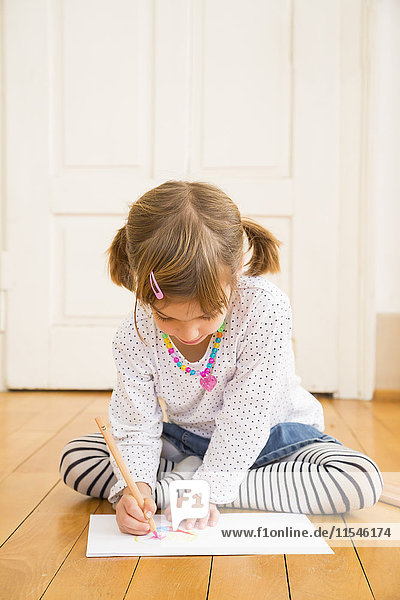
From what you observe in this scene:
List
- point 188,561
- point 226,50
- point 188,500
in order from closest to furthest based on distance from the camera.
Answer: point 188,561
point 188,500
point 226,50

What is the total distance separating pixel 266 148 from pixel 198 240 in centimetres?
125

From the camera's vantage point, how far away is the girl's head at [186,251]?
79 centimetres

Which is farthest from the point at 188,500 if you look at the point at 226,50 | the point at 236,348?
the point at 226,50

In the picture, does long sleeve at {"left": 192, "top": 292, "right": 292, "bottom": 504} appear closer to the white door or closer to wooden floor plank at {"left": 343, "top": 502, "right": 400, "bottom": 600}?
wooden floor plank at {"left": 343, "top": 502, "right": 400, "bottom": 600}

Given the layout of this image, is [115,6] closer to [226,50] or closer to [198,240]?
[226,50]

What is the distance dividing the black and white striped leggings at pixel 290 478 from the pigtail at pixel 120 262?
0.90ft

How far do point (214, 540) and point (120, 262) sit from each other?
382mm

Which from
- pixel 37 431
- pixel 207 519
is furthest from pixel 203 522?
pixel 37 431

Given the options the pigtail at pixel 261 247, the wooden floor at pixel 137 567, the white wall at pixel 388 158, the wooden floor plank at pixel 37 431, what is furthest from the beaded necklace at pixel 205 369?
the white wall at pixel 388 158

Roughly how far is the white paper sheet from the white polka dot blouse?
0.20 ft

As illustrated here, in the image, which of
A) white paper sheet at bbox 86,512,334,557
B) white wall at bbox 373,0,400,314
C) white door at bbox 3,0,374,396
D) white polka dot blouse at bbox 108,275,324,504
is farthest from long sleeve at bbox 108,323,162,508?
white wall at bbox 373,0,400,314

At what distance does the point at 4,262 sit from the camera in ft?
6.66

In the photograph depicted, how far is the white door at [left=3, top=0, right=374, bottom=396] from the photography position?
1.97m

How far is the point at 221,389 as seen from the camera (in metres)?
1.01
